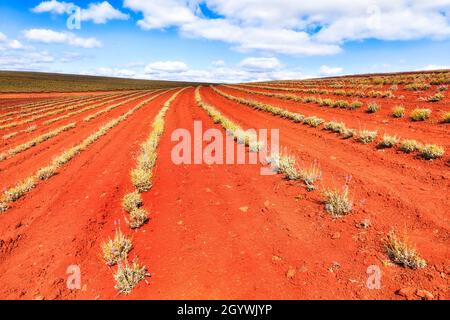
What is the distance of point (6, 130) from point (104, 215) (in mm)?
20475

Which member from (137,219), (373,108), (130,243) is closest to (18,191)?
(137,219)

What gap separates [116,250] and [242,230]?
7.01ft

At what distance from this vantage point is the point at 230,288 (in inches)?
151

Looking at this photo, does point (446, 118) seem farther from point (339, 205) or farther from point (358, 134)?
point (339, 205)

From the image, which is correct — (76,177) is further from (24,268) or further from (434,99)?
(434,99)

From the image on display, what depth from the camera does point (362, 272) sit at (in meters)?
3.88

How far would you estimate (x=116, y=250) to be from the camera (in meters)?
4.75
